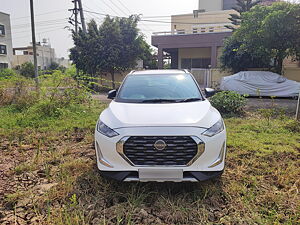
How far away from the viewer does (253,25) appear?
29.8 feet

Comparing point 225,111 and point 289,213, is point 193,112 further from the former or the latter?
point 225,111

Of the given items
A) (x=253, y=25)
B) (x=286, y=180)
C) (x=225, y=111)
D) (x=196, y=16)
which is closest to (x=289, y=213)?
(x=286, y=180)

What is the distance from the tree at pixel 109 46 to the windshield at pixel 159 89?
1194 cm

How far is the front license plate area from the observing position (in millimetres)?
2199

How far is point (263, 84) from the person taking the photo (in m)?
10.5

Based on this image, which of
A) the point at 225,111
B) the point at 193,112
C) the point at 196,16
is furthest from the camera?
the point at 196,16

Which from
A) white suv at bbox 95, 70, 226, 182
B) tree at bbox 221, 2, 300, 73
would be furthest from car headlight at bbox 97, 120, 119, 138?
tree at bbox 221, 2, 300, 73

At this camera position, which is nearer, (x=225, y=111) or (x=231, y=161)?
(x=231, y=161)

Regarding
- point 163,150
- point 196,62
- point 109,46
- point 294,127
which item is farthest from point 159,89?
point 196,62

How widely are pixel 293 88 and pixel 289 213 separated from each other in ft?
32.0

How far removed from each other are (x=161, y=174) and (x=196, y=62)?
20052 mm

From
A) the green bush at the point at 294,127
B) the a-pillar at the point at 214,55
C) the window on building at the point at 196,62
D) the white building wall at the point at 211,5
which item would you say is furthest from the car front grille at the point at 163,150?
the white building wall at the point at 211,5

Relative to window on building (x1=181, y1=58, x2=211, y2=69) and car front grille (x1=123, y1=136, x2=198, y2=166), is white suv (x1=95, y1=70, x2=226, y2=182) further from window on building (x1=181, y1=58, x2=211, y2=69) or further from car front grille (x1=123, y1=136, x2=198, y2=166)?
window on building (x1=181, y1=58, x2=211, y2=69)

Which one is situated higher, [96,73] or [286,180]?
[96,73]
